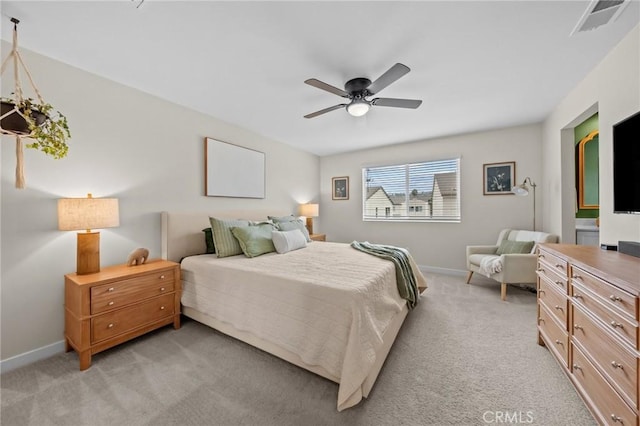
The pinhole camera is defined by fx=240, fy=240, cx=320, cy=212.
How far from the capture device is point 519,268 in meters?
3.00

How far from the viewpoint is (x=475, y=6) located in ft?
4.97

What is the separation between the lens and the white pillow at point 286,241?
2912 mm

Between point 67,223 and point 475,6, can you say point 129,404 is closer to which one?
point 67,223

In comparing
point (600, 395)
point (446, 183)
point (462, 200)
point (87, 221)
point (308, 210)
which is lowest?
point (600, 395)

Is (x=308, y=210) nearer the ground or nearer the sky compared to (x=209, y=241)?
nearer the sky

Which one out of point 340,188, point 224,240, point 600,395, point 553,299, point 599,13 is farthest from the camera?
point 340,188

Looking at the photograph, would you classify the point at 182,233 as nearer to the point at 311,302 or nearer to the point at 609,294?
the point at 311,302

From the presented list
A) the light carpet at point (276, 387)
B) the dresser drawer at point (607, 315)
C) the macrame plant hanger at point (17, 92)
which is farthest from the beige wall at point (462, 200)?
the macrame plant hanger at point (17, 92)

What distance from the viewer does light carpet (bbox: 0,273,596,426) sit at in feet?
4.56

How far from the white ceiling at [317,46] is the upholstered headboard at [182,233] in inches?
53.9

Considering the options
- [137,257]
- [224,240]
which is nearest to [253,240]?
[224,240]

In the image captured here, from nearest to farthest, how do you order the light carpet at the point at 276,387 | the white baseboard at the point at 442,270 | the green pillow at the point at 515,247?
1. the light carpet at the point at 276,387
2. the green pillow at the point at 515,247
3. the white baseboard at the point at 442,270

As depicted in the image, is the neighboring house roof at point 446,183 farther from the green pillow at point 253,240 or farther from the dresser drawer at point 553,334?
the green pillow at point 253,240

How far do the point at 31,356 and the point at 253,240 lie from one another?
193 centimetres
